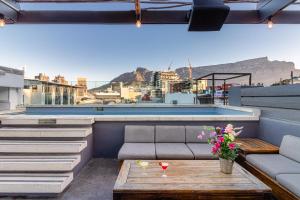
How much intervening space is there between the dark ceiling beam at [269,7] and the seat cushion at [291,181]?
9.15 feet

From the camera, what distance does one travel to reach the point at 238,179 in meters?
2.22

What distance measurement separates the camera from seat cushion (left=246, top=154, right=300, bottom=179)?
2459 mm

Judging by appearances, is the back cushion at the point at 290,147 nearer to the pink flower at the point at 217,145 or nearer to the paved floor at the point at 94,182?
the pink flower at the point at 217,145

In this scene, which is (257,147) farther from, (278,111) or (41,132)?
(41,132)

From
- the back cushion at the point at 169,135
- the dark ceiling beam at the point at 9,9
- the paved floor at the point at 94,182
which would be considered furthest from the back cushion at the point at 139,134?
the dark ceiling beam at the point at 9,9

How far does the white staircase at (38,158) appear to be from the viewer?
2682mm

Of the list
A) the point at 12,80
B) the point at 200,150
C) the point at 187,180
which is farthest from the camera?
the point at 12,80

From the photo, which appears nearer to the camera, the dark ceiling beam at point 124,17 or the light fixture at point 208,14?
the light fixture at point 208,14

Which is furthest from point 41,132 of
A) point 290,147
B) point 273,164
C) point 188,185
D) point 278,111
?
point 278,111

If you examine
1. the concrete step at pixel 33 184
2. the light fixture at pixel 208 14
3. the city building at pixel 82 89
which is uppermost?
the light fixture at pixel 208 14

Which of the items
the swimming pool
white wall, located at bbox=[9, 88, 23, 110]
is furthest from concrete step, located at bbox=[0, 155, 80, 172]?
white wall, located at bbox=[9, 88, 23, 110]

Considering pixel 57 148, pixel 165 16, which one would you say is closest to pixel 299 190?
pixel 57 148

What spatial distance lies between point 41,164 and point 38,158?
0.30 metres

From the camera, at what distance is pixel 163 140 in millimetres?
3812
